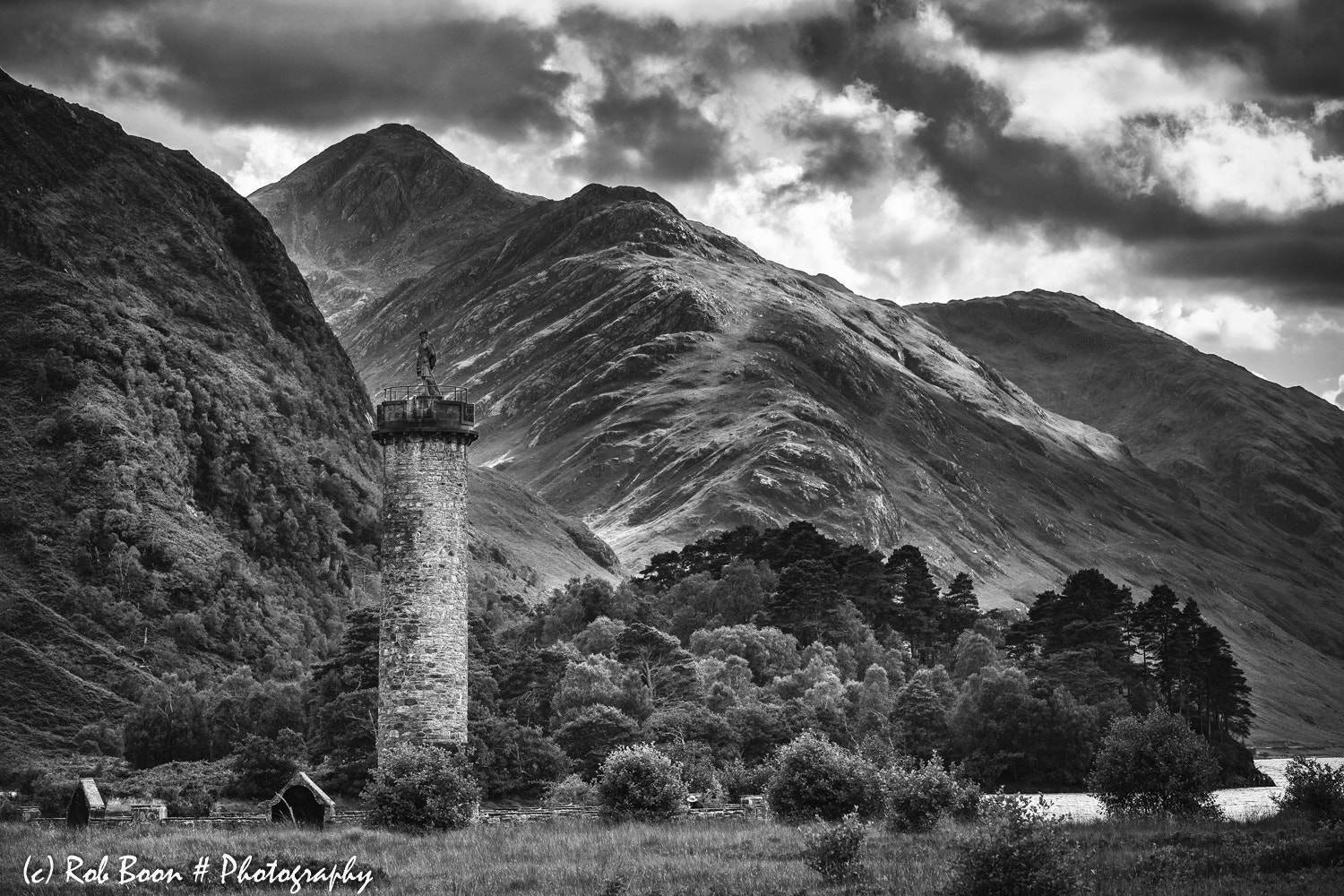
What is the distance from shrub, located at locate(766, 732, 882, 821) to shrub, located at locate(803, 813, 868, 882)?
34.9ft

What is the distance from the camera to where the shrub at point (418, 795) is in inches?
1571

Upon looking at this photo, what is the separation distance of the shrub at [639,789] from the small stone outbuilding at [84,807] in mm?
14397

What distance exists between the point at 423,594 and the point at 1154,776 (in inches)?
972

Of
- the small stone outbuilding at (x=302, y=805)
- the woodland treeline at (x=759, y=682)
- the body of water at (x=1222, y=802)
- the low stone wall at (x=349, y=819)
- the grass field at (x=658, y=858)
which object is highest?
the woodland treeline at (x=759, y=682)

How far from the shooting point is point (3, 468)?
137 meters

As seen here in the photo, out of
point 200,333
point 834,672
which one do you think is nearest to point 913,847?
point 834,672

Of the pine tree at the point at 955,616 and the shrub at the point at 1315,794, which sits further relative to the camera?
the pine tree at the point at 955,616

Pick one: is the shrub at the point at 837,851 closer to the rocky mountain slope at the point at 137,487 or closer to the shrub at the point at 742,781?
the shrub at the point at 742,781

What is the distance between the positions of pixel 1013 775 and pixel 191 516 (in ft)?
323

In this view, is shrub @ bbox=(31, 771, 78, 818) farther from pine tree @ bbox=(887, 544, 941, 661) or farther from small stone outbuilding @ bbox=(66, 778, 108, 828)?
pine tree @ bbox=(887, 544, 941, 661)

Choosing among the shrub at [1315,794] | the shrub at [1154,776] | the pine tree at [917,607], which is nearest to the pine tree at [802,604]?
the pine tree at [917,607]

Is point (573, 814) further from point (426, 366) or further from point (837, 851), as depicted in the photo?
point (426, 366)

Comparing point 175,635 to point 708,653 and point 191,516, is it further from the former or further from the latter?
point 708,653

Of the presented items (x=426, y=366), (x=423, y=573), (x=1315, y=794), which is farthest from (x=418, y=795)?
(x=1315, y=794)
